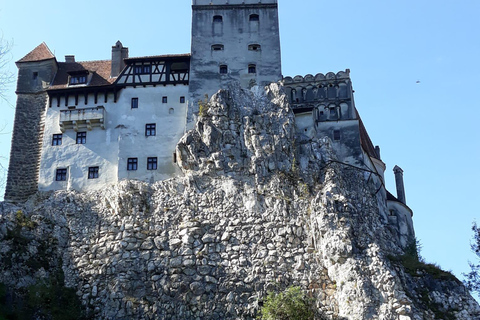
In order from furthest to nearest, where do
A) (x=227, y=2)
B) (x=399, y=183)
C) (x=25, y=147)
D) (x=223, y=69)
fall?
(x=399, y=183) < (x=227, y=2) < (x=223, y=69) < (x=25, y=147)

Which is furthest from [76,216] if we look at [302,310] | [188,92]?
[302,310]

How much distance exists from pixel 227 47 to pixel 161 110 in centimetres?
668

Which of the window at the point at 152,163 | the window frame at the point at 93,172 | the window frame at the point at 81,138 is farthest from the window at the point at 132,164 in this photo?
the window frame at the point at 81,138

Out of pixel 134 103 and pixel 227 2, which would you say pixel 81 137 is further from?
pixel 227 2

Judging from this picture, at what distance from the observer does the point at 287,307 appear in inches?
1559

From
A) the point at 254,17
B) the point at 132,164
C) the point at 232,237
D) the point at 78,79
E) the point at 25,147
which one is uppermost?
the point at 254,17

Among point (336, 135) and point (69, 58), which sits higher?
point (69, 58)

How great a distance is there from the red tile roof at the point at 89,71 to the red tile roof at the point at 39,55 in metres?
1.11

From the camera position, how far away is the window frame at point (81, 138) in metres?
49.7

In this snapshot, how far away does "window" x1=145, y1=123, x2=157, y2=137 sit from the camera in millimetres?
49125

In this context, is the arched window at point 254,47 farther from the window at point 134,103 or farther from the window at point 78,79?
the window at point 78,79

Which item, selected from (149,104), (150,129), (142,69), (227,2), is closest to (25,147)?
(150,129)

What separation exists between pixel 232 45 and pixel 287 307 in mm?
20437

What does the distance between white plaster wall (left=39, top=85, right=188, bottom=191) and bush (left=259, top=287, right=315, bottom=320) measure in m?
11.9
